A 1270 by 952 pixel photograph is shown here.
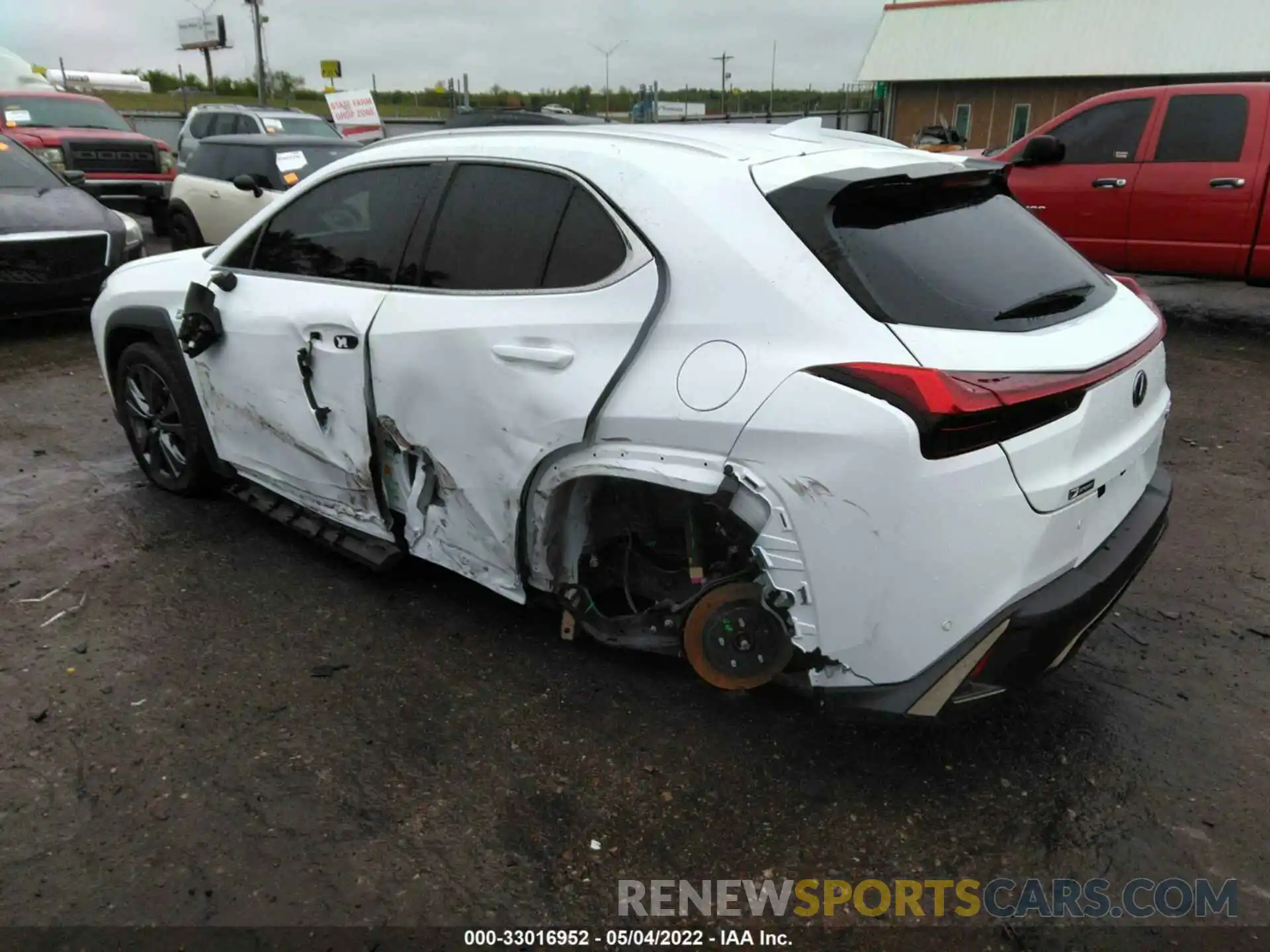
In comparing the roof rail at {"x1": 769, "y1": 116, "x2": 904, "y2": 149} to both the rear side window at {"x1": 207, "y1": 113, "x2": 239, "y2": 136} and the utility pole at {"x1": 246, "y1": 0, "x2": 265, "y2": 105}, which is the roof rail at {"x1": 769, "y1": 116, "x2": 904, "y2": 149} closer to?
the rear side window at {"x1": 207, "y1": 113, "x2": 239, "y2": 136}

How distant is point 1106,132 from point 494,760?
767 centimetres

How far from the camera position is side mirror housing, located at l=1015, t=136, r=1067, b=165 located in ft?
25.9

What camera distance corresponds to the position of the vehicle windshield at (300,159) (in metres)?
9.72

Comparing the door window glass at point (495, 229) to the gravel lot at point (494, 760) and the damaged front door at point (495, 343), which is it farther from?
the gravel lot at point (494, 760)

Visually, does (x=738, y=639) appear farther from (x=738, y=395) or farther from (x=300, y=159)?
(x=300, y=159)

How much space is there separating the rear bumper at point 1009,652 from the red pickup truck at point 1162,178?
6.26 metres

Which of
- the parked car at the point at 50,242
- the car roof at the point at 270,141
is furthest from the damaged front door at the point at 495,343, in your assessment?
the car roof at the point at 270,141

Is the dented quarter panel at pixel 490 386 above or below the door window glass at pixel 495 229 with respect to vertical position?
below

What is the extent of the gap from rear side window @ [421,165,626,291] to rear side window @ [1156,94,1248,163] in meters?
6.72

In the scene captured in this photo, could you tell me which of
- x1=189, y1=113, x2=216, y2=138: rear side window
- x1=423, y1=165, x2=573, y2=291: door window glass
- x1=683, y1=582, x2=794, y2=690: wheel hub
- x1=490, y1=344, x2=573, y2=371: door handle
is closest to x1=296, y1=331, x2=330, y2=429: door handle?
x1=423, y1=165, x2=573, y2=291: door window glass

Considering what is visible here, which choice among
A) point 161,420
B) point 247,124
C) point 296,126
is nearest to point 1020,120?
point 296,126

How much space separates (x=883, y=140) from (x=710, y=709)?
2.04 meters

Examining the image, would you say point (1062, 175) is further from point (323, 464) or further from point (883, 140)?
point (323, 464)

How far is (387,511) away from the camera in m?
3.35
